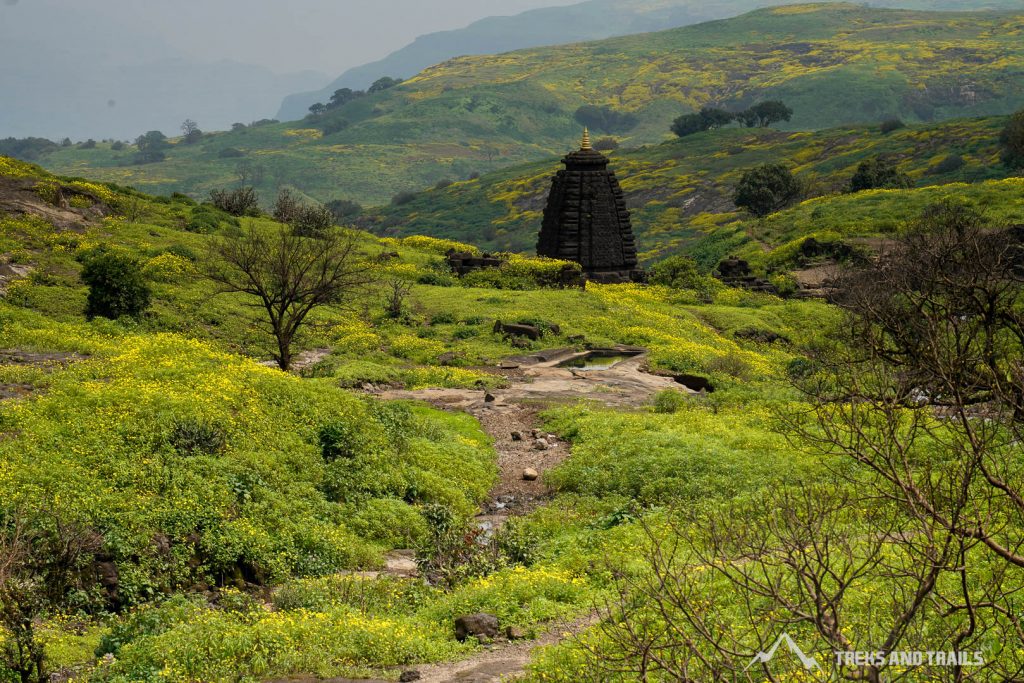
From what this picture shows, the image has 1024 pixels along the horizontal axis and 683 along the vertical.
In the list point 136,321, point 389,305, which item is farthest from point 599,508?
point 389,305

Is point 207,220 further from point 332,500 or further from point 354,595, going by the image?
point 354,595

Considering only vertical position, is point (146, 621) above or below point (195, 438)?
below

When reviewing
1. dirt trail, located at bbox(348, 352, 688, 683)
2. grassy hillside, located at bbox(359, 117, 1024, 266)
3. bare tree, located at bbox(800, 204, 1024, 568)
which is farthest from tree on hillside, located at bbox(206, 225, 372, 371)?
grassy hillside, located at bbox(359, 117, 1024, 266)

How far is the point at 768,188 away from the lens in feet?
271

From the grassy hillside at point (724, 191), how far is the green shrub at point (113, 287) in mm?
44017

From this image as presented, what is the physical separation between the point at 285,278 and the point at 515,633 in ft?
60.9

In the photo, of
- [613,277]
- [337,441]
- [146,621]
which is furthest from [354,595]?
[613,277]

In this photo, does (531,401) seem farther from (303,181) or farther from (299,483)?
(303,181)

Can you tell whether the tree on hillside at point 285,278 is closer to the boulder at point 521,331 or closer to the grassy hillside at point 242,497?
the grassy hillside at point 242,497

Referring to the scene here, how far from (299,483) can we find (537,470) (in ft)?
21.4

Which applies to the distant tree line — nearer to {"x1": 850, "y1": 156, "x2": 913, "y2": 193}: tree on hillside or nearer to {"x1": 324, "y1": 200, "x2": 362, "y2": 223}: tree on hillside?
{"x1": 324, "y1": 200, "x2": 362, "y2": 223}: tree on hillside

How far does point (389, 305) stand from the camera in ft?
135

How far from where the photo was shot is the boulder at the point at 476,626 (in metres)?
11.5

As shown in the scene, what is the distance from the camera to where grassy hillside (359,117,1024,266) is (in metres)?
65.1
